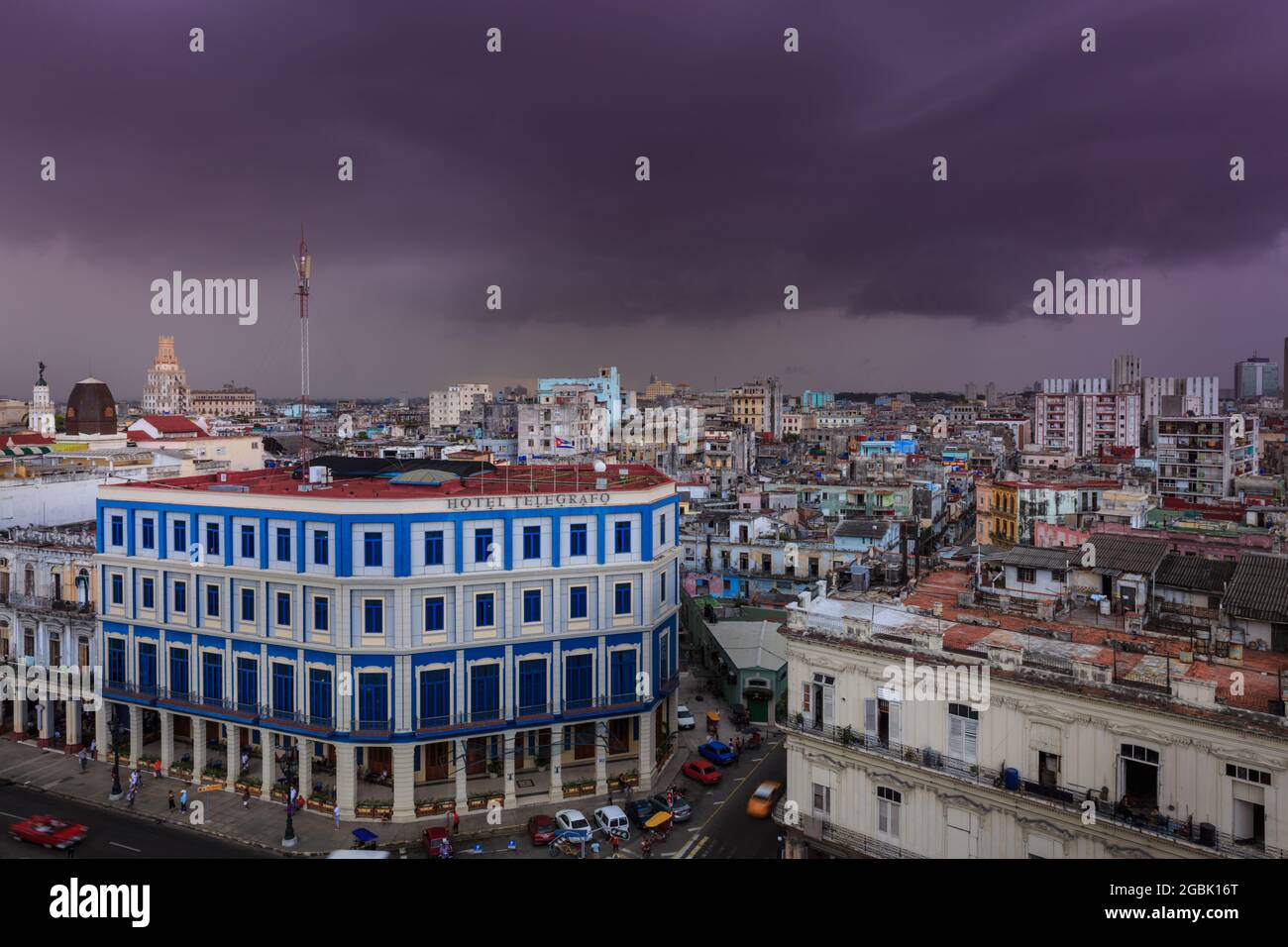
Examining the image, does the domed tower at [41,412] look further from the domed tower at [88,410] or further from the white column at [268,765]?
the white column at [268,765]

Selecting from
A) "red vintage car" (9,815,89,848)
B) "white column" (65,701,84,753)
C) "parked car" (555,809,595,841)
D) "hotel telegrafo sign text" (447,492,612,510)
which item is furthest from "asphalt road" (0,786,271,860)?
"hotel telegrafo sign text" (447,492,612,510)

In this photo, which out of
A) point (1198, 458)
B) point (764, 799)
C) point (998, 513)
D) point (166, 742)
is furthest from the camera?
point (1198, 458)

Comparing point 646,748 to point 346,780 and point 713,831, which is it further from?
point 346,780

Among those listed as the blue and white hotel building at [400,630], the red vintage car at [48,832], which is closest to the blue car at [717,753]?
the blue and white hotel building at [400,630]

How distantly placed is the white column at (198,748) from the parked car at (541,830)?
1397 cm

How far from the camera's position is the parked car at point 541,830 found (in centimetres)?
3175

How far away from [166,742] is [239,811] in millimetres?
5828

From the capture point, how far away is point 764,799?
3384cm

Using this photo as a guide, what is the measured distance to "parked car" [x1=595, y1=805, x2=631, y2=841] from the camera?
32.0 meters

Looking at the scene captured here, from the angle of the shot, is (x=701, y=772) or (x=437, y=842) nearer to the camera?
(x=437, y=842)

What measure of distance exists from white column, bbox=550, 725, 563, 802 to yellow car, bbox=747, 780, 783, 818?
7.17m

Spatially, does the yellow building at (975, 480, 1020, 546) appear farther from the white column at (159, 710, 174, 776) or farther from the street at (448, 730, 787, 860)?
the white column at (159, 710, 174, 776)

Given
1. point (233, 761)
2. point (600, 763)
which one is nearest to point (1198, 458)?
point (600, 763)
